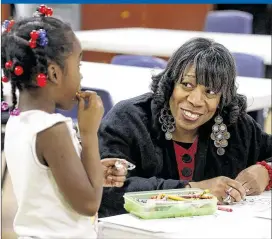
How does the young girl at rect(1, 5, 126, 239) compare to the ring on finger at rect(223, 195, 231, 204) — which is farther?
the ring on finger at rect(223, 195, 231, 204)

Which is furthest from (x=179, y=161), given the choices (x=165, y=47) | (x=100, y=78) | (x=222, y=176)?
(x=165, y=47)

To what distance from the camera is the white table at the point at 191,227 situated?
163 cm

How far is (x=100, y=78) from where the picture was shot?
395cm

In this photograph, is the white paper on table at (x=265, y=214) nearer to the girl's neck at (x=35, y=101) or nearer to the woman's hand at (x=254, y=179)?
the woman's hand at (x=254, y=179)

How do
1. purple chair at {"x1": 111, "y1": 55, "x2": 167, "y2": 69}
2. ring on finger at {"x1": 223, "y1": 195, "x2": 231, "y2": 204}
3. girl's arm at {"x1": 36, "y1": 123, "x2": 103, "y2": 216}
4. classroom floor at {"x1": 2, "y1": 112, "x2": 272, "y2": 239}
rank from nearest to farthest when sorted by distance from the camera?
1. girl's arm at {"x1": 36, "y1": 123, "x2": 103, "y2": 216}
2. ring on finger at {"x1": 223, "y1": 195, "x2": 231, "y2": 204}
3. classroom floor at {"x1": 2, "y1": 112, "x2": 272, "y2": 239}
4. purple chair at {"x1": 111, "y1": 55, "x2": 167, "y2": 69}

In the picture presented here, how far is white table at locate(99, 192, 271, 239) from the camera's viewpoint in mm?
1627

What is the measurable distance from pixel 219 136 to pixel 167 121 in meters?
0.16

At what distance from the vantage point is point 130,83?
3820 millimetres

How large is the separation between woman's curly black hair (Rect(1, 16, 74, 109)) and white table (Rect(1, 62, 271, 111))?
5.76 ft

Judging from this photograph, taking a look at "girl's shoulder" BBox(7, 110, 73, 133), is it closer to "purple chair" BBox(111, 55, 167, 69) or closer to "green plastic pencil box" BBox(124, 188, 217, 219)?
"green plastic pencil box" BBox(124, 188, 217, 219)

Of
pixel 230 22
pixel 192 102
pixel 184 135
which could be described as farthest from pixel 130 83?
pixel 230 22

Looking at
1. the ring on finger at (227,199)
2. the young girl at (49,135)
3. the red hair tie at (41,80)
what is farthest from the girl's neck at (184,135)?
the red hair tie at (41,80)

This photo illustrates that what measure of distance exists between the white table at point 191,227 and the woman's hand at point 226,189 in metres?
0.13

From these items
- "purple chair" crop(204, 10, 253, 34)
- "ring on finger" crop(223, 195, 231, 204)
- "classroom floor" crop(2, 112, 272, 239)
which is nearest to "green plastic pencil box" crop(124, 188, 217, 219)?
"ring on finger" crop(223, 195, 231, 204)
